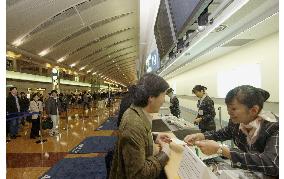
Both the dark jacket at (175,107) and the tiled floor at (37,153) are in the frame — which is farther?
the dark jacket at (175,107)

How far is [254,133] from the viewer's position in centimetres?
209

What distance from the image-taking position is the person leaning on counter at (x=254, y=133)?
1902 mm

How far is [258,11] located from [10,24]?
16.2m

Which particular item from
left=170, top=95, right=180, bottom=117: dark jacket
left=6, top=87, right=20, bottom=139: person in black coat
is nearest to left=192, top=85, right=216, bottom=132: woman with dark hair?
left=170, top=95, right=180, bottom=117: dark jacket

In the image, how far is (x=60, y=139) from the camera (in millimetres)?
10484

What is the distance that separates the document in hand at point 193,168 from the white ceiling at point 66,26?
46.0 ft

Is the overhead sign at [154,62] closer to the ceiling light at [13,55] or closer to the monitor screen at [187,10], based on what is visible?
the monitor screen at [187,10]

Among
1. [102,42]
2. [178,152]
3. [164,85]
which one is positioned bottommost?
[178,152]

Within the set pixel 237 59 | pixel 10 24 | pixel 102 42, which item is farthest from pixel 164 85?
pixel 102 42

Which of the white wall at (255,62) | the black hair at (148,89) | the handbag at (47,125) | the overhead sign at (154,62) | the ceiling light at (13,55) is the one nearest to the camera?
the black hair at (148,89)

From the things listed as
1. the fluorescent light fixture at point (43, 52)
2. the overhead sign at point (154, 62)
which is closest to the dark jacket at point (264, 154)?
the overhead sign at point (154, 62)

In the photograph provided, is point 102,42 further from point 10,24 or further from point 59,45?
point 10,24

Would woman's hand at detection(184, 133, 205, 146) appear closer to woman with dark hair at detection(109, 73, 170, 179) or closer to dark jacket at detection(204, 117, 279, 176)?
woman with dark hair at detection(109, 73, 170, 179)

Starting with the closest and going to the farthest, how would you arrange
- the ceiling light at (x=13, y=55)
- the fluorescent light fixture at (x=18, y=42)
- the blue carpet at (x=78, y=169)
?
the blue carpet at (x=78, y=169) → the ceiling light at (x=13, y=55) → the fluorescent light fixture at (x=18, y=42)
